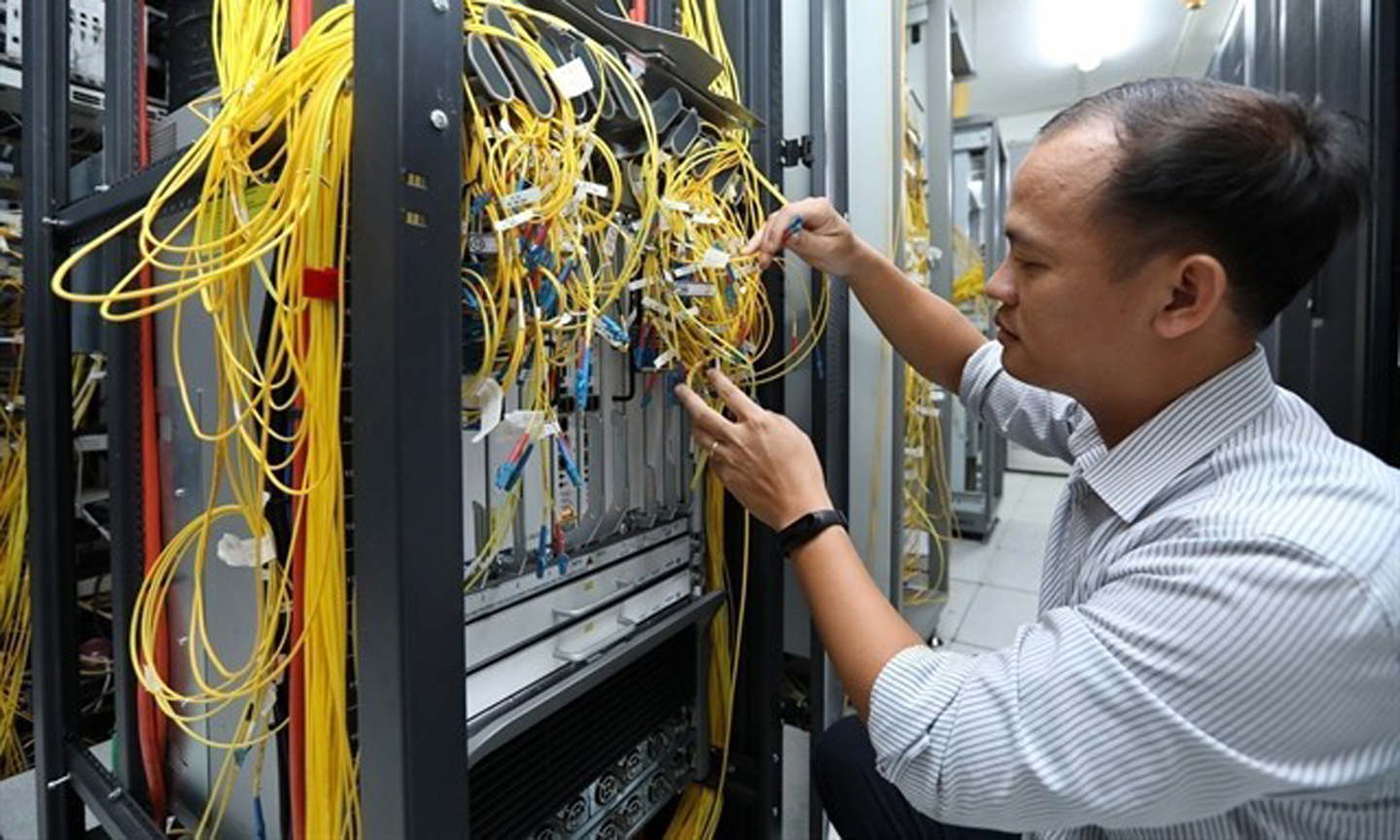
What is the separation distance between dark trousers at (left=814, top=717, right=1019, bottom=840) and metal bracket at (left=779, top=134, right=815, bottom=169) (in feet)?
3.31

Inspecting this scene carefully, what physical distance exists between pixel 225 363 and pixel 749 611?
907 mm

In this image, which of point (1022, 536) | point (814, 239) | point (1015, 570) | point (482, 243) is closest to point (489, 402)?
point (482, 243)

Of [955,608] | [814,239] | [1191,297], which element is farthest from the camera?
[955,608]

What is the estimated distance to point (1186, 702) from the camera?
1.63 feet

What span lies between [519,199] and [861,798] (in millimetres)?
984

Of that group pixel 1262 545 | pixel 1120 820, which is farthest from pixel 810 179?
pixel 1120 820

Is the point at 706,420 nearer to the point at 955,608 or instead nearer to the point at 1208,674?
the point at 1208,674

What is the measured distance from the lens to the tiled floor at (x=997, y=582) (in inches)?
104

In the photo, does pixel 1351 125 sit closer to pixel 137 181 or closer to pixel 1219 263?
pixel 1219 263

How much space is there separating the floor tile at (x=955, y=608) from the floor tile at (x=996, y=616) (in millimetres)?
18

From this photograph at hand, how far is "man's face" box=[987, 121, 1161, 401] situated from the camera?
2.07ft

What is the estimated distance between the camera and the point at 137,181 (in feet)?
2.77

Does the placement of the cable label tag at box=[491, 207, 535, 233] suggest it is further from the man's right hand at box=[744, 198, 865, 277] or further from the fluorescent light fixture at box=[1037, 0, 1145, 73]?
the fluorescent light fixture at box=[1037, 0, 1145, 73]

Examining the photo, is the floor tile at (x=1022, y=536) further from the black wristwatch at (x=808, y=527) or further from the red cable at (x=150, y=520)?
the red cable at (x=150, y=520)
